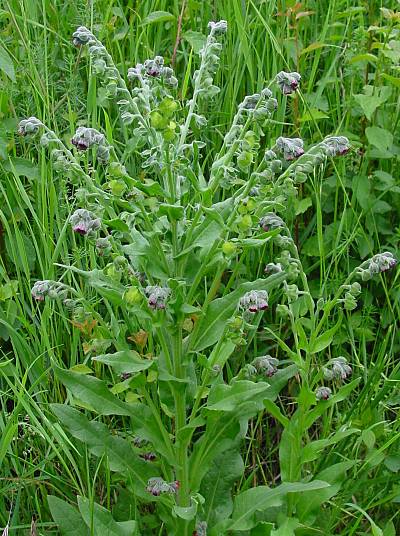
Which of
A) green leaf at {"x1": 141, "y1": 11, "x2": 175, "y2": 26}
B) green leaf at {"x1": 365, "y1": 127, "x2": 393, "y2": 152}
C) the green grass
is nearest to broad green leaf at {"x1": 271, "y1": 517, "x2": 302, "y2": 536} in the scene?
the green grass

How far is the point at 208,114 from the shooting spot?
3.66 meters

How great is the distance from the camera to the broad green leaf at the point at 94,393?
8.11 ft

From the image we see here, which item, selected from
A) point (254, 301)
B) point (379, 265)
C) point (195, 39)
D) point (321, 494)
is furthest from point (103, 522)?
point (195, 39)

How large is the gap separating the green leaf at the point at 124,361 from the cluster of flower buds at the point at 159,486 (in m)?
0.33

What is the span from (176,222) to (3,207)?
4.13 ft

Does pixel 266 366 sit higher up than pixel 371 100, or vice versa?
pixel 371 100

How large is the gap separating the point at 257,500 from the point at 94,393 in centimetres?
52

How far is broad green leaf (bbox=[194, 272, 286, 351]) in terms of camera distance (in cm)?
245

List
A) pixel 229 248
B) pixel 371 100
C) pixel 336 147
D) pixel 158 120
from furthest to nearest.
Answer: pixel 371 100
pixel 336 147
pixel 229 248
pixel 158 120

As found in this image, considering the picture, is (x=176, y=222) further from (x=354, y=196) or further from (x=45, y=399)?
(x=354, y=196)

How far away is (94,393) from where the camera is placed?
97.7 inches

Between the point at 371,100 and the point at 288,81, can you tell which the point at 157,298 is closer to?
the point at 288,81

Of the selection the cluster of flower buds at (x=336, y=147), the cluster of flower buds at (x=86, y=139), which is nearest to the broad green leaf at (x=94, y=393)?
the cluster of flower buds at (x=86, y=139)

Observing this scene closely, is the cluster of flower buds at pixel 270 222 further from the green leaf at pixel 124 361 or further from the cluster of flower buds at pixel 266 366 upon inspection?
the green leaf at pixel 124 361
